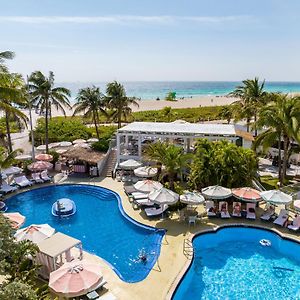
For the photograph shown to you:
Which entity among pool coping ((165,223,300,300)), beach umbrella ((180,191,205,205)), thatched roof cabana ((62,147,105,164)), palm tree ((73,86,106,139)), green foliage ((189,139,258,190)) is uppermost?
palm tree ((73,86,106,139))

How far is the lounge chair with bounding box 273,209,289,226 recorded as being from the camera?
18695 millimetres

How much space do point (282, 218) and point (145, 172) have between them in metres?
10.2

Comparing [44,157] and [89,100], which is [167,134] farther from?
[89,100]

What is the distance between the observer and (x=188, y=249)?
16.1 metres

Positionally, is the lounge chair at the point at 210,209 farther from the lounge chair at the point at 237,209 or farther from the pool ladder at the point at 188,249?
the pool ladder at the point at 188,249

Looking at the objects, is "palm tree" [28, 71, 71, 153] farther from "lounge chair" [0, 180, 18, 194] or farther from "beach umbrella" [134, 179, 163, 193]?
"beach umbrella" [134, 179, 163, 193]

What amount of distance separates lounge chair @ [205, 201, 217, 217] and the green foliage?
4.81 ft

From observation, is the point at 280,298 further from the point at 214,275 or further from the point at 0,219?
the point at 0,219

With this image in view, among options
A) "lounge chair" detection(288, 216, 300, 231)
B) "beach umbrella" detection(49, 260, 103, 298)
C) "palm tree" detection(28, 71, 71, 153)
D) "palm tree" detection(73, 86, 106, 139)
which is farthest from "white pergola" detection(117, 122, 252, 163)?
"beach umbrella" detection(49, 260, 103, 298)

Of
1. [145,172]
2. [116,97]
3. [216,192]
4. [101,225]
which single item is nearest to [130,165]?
[145,172]

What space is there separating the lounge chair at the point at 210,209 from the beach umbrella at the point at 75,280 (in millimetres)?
9246

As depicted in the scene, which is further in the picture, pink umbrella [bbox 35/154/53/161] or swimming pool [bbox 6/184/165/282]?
pink umbrella [bbox 35/154/53/161]

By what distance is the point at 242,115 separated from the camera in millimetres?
32844

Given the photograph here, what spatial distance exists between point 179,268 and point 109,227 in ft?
21.3
